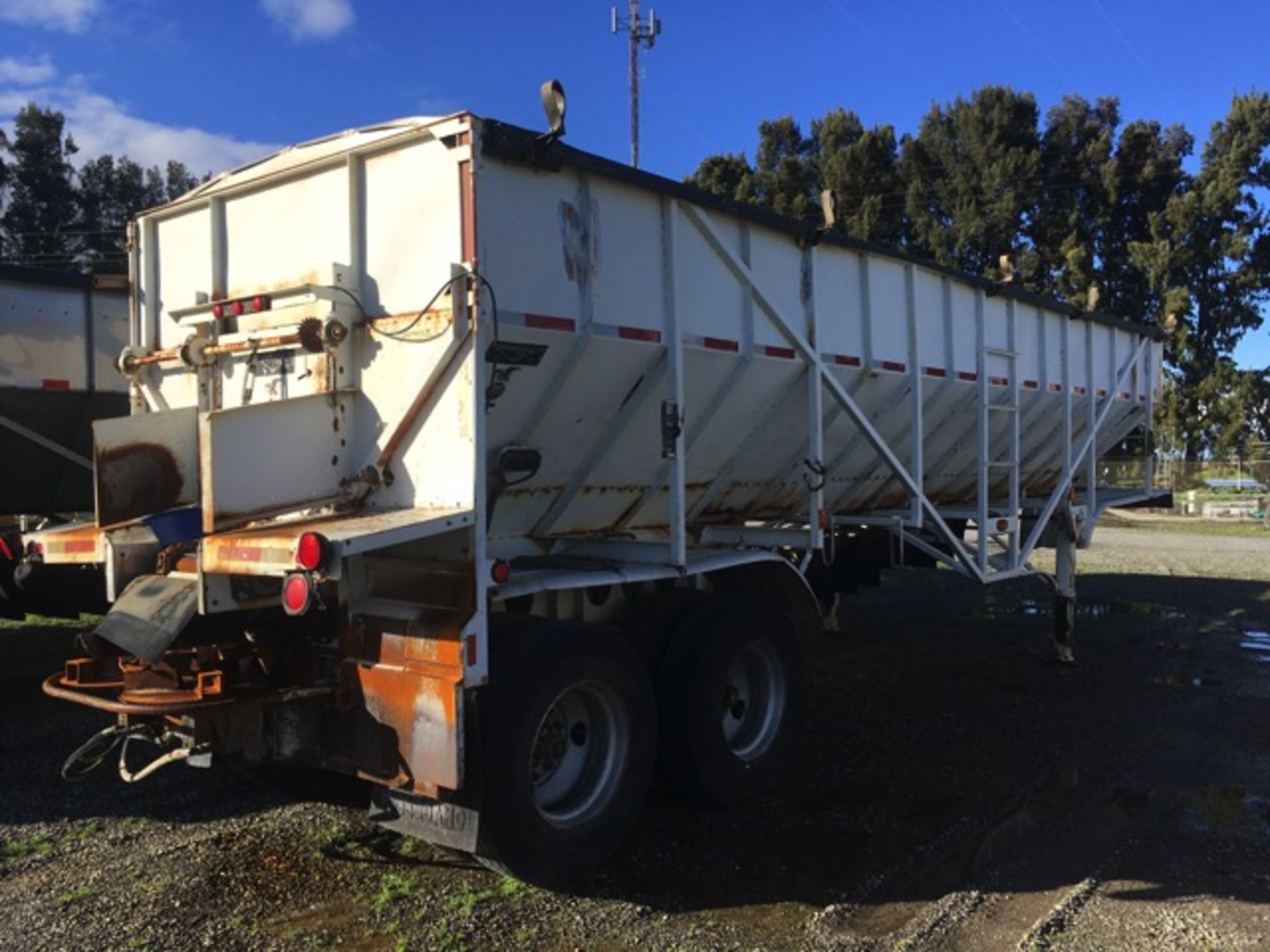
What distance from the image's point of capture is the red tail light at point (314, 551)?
3434 millimetres

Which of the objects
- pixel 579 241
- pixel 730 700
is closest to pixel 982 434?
pixel 730 700

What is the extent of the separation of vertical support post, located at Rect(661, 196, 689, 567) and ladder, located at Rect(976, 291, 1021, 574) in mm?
3610

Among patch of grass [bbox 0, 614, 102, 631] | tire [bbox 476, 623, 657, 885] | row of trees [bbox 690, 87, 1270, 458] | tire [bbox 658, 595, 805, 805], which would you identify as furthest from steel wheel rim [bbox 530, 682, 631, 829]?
row of trees [bbox 690, 87, 1270, 458]

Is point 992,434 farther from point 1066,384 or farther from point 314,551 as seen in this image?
point 314,551

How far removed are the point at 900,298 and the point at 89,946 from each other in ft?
18.9

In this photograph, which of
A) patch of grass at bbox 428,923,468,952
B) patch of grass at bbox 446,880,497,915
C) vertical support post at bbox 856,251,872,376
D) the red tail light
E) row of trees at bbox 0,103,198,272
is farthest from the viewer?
row of trees at bbox 0,103,198,272

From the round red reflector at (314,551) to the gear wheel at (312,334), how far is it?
113cm

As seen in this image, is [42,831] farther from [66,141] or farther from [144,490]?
[66,141]

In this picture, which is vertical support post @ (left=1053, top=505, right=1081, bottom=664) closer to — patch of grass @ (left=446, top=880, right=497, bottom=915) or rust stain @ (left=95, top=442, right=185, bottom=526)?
patch of grass @ (left=446, top=880, right=497, bottom=915)

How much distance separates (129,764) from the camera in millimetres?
A: 5895

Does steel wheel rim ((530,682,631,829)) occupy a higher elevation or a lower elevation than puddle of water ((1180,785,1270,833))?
higher

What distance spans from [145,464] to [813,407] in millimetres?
3557

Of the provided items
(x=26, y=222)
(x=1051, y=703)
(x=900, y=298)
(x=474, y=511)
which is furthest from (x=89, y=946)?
(x=26, y=222)

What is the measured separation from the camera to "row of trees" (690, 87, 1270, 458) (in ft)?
119
